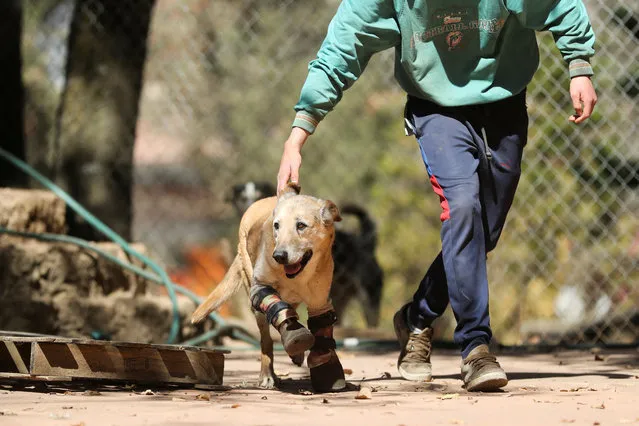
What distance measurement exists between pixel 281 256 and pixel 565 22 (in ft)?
5.02

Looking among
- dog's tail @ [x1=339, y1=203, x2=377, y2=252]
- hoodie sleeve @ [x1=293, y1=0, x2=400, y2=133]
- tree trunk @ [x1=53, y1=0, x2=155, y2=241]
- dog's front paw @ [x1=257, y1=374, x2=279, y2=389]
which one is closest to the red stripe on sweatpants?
hoodie sleeve @ [x1=293, y1=0, x2=400, y2=133]

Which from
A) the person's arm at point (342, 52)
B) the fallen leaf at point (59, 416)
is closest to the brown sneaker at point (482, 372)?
the person's arm at point (342, 52)

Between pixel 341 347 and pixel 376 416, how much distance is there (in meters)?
3.71

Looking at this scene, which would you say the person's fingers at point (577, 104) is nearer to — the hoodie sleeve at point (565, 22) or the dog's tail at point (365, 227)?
the hoodie sleeve at point (565, 22)

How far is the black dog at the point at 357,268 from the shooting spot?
8273 mm

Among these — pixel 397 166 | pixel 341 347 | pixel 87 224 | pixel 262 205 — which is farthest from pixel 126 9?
pixel 397 166

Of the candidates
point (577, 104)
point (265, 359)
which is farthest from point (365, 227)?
point (577, 104)

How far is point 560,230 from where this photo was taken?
9.22 metres

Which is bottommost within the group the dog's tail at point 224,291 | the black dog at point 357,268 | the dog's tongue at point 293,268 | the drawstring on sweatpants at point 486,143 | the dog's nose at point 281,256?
the black dog at point 357,268

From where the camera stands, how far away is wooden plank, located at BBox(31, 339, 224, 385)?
3.76 m

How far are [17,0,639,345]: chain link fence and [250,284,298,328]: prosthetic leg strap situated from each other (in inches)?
150

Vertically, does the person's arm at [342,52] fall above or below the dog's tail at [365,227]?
above

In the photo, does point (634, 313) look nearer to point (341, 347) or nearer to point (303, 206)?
point (341, 347)

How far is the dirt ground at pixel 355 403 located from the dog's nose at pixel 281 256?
0.52 metres
